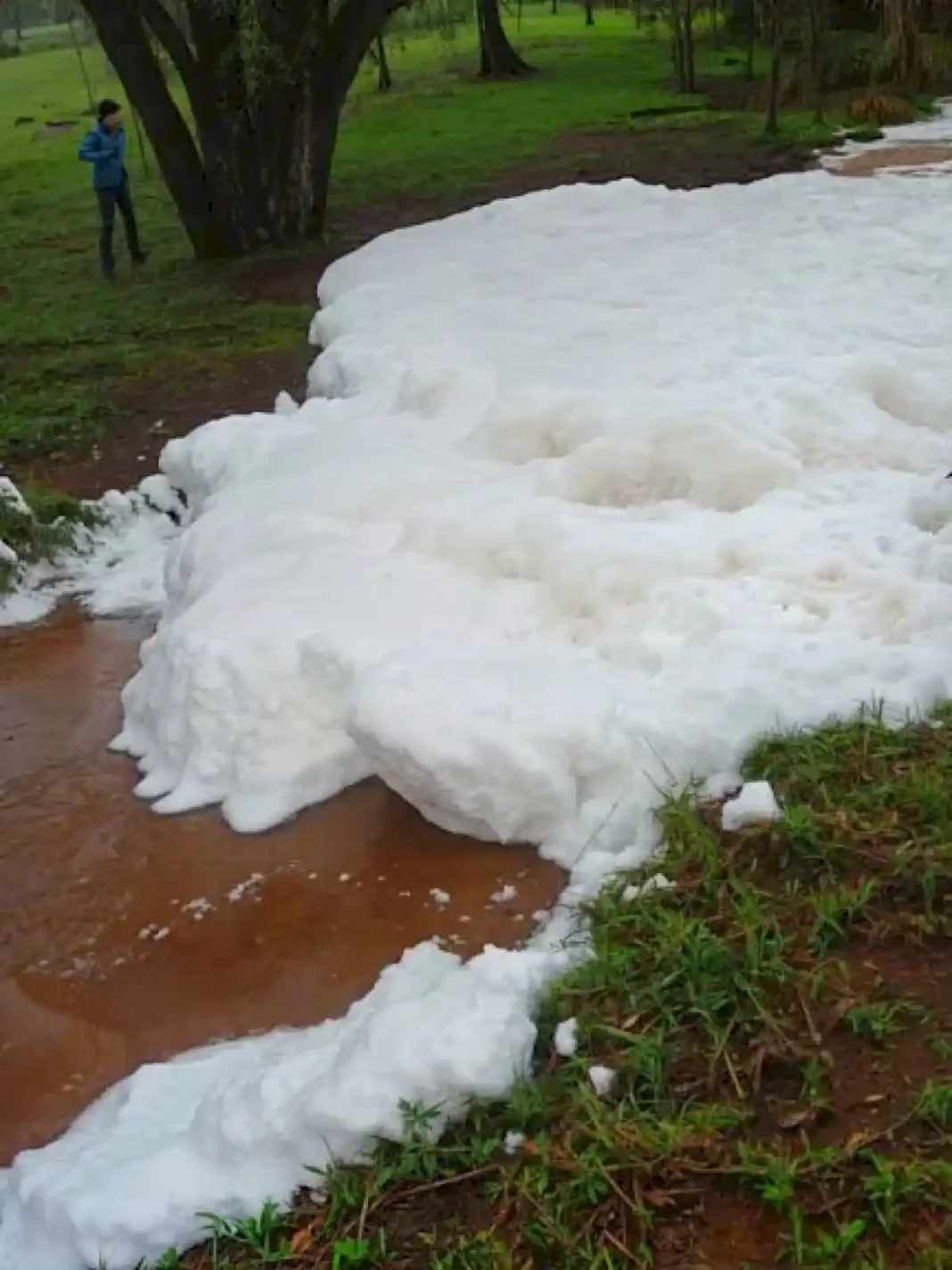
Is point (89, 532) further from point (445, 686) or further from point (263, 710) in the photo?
point (445, 686)

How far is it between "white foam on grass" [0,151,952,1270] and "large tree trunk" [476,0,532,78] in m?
19.8

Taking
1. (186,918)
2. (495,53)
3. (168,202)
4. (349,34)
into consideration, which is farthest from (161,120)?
(495,53)

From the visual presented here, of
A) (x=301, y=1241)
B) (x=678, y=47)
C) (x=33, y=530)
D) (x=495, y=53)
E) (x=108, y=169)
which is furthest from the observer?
(x=495, y=53)

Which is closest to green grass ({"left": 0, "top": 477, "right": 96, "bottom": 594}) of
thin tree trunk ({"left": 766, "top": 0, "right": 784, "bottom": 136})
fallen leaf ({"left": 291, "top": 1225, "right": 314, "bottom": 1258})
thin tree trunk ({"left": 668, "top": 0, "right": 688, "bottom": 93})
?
fallen leaf ({"left": 291, "top": 1225, "right": 314, "bottom": 1258})

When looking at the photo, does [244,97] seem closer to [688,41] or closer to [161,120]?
[161,120]

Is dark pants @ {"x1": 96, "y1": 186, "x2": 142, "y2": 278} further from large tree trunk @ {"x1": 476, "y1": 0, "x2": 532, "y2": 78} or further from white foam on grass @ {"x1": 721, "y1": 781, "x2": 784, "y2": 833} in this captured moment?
large tree trunk @ {"x1": 476, "y1": 0, "x2": 532, "y2": 78}

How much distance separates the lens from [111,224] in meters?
12.4

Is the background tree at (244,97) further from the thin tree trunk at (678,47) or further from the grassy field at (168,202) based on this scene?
the thin tree trunk at (678,47)

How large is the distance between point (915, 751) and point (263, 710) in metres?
1.91

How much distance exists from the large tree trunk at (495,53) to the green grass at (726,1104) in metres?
24.4

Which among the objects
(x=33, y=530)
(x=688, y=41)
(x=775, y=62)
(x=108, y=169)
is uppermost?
(x=108, y=169)

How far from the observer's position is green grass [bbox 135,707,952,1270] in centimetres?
246

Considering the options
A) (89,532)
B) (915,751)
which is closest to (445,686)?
(915,751)

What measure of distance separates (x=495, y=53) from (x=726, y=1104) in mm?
25875
